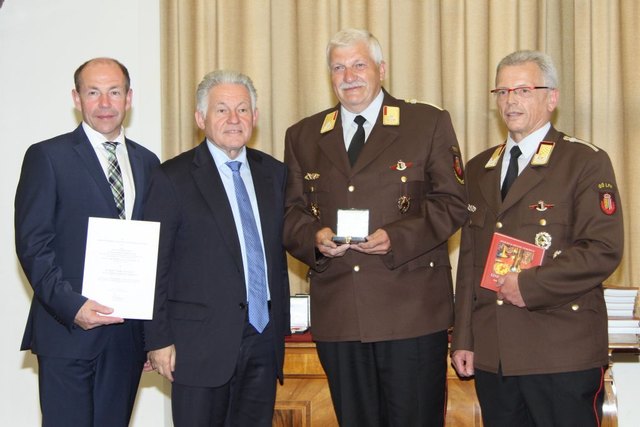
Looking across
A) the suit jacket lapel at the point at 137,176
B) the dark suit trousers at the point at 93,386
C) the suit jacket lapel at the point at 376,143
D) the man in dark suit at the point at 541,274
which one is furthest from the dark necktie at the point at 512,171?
the dark suit trousers at the point at 93,386

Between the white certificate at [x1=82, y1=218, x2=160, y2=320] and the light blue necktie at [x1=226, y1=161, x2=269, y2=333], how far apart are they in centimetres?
36

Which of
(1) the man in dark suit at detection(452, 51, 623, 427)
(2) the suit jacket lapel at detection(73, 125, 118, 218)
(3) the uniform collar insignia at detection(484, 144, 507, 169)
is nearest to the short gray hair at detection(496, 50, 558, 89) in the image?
(1) the man in dark suit at detection(452, 51, 623, 427)

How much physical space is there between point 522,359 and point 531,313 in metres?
0.18

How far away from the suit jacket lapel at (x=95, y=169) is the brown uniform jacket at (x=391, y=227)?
0.72m

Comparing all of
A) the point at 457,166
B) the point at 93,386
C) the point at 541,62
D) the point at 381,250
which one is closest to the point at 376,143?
the point at 457,166

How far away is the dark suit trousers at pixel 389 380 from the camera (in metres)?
3.10

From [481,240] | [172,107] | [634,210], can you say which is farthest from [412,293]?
[172,107]

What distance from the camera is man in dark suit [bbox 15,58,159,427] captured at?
2924 mm

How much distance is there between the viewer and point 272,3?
Answer: 15.1 feet

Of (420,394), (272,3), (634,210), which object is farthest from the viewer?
(272,3)

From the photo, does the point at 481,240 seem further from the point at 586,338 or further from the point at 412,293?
the point at 586,338

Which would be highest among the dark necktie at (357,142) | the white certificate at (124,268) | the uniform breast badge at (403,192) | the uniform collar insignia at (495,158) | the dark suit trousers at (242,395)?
the dark necktie at (357,142)

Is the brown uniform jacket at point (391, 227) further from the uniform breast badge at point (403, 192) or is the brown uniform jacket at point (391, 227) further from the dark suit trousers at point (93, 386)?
the dark suit trousers at point (93, 386)

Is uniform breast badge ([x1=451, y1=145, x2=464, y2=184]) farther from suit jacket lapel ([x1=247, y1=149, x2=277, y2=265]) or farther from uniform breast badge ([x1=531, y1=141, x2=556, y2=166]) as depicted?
suit jacket lapel ([x1=247, y1=149, x2=277, y2=265])
